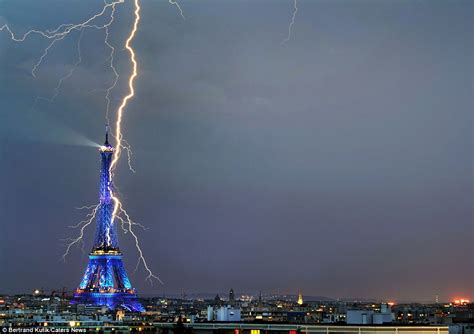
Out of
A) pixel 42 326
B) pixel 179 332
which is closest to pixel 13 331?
pixel 42 326

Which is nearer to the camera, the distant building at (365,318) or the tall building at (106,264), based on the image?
the distant building at (365,318)

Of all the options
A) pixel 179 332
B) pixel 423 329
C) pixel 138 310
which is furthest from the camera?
pixel 138 310

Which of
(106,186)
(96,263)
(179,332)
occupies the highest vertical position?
(106,186)

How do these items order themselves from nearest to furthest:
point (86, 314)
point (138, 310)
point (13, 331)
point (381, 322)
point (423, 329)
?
point (423, 329) → point (381, 322) → point (13, 331) → point (86, 314) → point (138, 310)

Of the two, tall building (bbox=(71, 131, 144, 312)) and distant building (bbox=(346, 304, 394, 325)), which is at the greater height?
tall building (bbox=(71, 131, 144, 312))

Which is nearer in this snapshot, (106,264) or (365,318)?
(365,318)

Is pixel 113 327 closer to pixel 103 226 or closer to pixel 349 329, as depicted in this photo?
pixel 349 329

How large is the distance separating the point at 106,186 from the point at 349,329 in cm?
6723

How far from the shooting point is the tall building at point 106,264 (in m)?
103

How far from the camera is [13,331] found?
5722 centimetres

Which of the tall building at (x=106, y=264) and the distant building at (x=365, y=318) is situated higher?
the tall building at (x=106, y=264)

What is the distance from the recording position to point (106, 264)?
105 metres

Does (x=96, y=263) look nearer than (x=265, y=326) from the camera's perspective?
No

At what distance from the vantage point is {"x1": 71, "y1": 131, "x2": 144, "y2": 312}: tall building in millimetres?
103312
